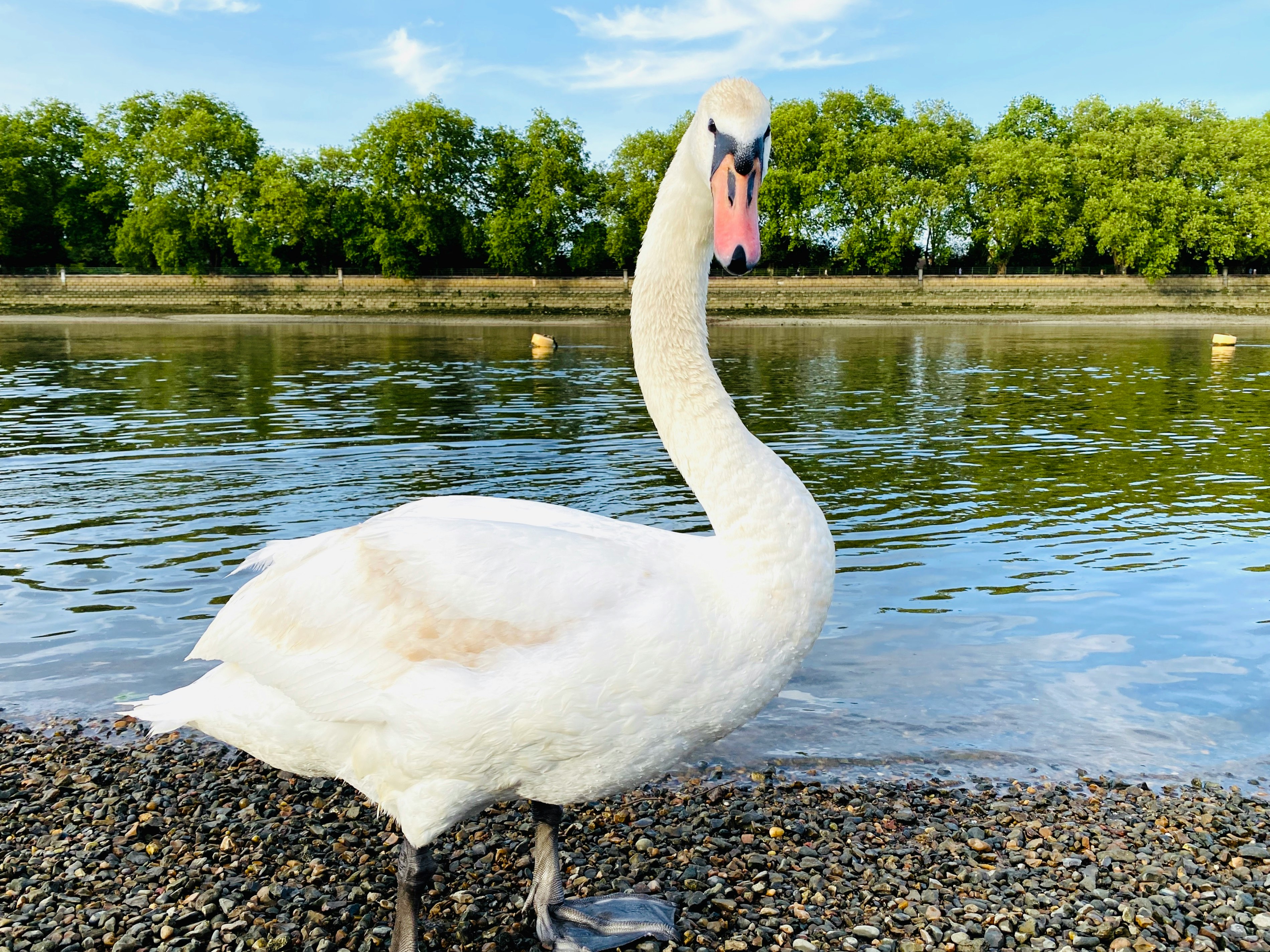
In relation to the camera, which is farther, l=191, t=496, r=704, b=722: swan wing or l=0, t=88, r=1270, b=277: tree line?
l=0, t=88, r=1270, b=277: tree line

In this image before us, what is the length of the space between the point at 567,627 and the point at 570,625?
11 millimetres

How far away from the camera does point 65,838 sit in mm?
4215

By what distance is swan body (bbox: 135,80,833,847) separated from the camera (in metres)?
2.96

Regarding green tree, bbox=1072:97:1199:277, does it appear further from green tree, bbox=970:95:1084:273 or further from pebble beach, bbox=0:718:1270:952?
→ pebble beach, bbox=0:718:1270:952

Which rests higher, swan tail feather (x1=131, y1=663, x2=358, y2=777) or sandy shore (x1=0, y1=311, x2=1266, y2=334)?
sandy shore (x1=0, y1=311, x2=1266, y2=334)

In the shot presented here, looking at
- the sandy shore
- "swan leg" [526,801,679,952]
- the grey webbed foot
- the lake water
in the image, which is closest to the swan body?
"swan leg" [526,801,679,952]

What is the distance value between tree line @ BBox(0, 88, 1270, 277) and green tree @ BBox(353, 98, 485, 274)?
0.18 m

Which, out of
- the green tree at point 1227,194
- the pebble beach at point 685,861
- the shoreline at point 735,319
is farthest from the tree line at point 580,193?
the pebble beach at point 685,861

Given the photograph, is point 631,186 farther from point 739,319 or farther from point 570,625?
point 570,625

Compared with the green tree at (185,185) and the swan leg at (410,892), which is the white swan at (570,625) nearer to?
the swan leg at (410,892)

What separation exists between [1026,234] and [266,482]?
233ft

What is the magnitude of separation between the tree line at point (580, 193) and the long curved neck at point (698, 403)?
68753mm

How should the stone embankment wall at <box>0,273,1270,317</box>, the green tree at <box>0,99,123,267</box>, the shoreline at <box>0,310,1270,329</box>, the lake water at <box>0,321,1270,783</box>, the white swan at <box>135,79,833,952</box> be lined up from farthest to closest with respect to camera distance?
the green tree at <box>0,99,123,267</box> → the stone embankment wall at <box>0,273,1270,317</box> → the shoreline at <box>0,310,1270,329</box> → the lake water at <box>0,321,1270,783</box> → the white swan at <box>135,79,833,952</box>

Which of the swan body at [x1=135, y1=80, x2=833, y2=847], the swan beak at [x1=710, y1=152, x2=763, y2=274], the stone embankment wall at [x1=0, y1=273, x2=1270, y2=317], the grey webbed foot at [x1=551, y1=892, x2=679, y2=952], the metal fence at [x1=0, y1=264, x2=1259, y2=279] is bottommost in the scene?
the grey webbed foot at [x1=551, y1=892, x2=679, y2=952]
